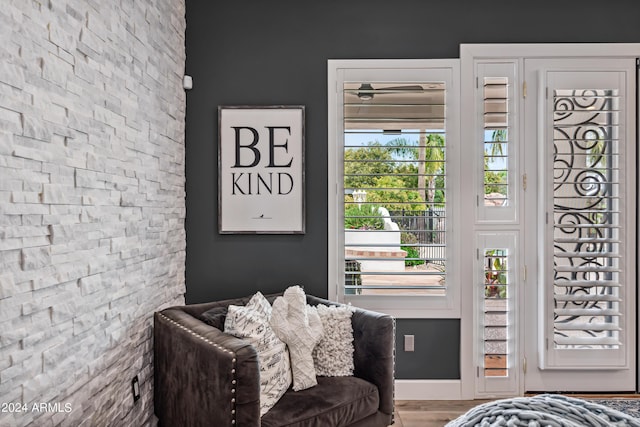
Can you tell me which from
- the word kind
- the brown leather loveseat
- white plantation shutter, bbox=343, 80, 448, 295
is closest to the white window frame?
white plantation shutter, bbox=343, 80, 448, 295

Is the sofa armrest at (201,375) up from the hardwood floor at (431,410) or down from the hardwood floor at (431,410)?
up

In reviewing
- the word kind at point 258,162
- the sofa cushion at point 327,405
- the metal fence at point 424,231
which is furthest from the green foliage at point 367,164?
the sofa cushion at point 327,405

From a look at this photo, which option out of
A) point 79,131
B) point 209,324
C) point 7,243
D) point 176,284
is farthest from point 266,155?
point 7,243

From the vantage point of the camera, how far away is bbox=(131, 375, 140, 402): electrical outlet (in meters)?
2.25

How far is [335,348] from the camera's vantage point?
2.50 metres

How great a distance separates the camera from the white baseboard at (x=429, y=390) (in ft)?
10.2

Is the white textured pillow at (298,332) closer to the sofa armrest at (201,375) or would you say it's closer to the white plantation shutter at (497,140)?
the sofa armrest at (201,375)

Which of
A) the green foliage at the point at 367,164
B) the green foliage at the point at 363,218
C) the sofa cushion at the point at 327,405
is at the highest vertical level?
the green foliage at the point at 367,164

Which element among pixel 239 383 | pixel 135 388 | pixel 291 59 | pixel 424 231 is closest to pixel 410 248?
pixel 424 231

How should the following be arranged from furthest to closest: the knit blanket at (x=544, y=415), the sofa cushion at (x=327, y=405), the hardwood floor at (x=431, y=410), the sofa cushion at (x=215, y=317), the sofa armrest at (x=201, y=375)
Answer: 1. the hardwood floor at (x=431, y=410)
2. the sofa cushion at (x=215, y=317)
3. the sofa cushion at (x=327, y=405)
4. the sofa armrest at (x=201, y=375)
5. the knit blanket at (x=544, y=415)

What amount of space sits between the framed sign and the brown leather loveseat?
721mm

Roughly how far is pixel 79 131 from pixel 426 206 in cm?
212

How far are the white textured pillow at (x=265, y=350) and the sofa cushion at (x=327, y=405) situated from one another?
0.06 m

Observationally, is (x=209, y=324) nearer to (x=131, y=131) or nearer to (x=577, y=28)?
(x=131, y=131)
